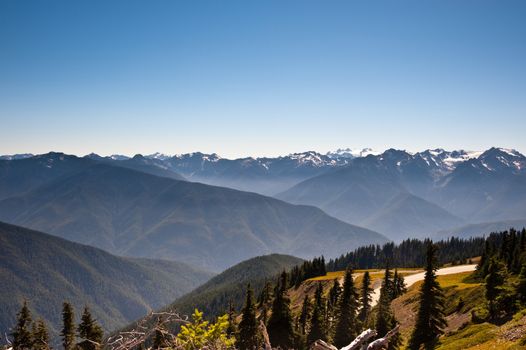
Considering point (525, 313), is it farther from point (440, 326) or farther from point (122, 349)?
point (122, 349)

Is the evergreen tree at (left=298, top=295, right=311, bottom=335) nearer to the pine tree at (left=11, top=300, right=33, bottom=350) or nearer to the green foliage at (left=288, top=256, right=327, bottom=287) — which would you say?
the pine tree at (left=11, top=300, right=33, bottom=350)

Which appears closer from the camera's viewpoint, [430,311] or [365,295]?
[430,311]

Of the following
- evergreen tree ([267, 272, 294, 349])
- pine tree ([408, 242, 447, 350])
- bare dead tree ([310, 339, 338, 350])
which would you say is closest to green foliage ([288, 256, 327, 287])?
evergreen tree ([267, 272, 294, 349])

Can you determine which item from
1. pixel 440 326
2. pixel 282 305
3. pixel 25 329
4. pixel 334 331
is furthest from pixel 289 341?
pixel 25 329

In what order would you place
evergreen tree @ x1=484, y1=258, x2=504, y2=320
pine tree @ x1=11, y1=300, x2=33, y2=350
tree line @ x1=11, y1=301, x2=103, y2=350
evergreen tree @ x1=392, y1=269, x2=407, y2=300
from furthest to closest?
evergreen tree @ x1=392, y1=269, x2=407, y2=300, pine tree @ x1=11, y1=300, x2=33, y2=350, tree line @ x1=11, y1=301, x2=103, y2=350, evergreen tree @ x1=484, y1=258, x2=504, y2=320

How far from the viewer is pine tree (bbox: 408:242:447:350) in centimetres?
4538

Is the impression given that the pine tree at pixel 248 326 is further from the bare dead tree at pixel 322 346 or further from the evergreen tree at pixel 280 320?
the bare dead tree at pixel 322 346

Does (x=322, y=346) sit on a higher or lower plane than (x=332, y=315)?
higher

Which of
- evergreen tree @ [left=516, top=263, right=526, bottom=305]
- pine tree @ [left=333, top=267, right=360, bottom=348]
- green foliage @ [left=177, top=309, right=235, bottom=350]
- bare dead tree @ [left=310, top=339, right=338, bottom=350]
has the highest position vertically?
bare dead tree @ [left=310, top=339, right=338, bottom=350]

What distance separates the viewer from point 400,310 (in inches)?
3317

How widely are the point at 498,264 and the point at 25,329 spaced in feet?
196

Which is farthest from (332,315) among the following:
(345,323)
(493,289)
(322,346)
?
(322,346)

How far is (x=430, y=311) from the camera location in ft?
149

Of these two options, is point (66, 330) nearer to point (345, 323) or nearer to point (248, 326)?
point (248, 326)
